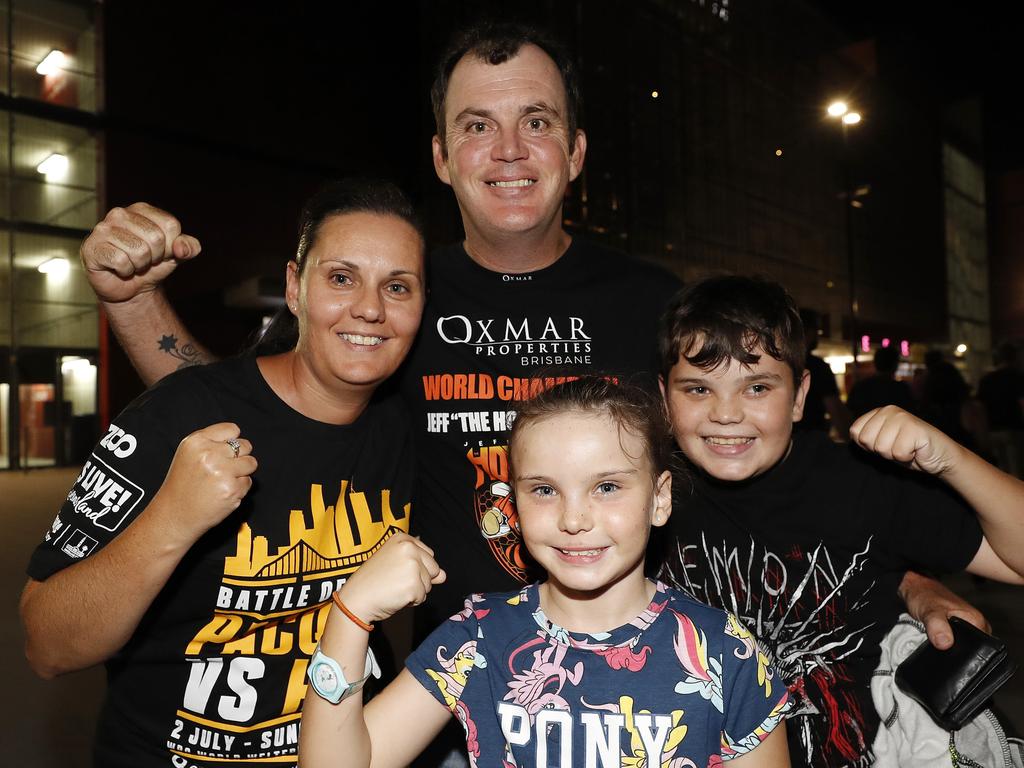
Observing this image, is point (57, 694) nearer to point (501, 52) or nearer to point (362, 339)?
point (362, 339)

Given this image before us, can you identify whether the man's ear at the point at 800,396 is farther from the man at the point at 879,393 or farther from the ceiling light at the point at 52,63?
the ceiling light at the point at 52,63

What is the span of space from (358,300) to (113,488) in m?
0.83

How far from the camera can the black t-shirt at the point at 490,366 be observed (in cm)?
241

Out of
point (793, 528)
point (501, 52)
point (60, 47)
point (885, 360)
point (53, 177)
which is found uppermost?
point (60, 47)

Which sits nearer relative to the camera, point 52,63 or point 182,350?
point 182,350

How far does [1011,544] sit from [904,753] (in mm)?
663

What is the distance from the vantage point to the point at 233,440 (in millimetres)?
1761

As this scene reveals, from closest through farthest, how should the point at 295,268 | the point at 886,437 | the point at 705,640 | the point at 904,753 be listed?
the point at 705,640, the point at 886,437, the point at 904,753, the point at 295,268

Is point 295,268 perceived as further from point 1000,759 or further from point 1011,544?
point 1000,759

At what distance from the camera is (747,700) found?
1667 mm

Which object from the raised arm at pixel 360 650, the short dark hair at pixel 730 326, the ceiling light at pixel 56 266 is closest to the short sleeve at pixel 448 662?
the raised arm at pixel 360 650

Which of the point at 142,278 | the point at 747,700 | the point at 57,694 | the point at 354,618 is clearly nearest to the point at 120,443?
the point at 142,278

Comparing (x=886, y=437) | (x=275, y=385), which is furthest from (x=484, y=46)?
(x=886, y=437)

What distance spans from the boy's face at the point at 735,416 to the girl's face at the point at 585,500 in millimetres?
461
